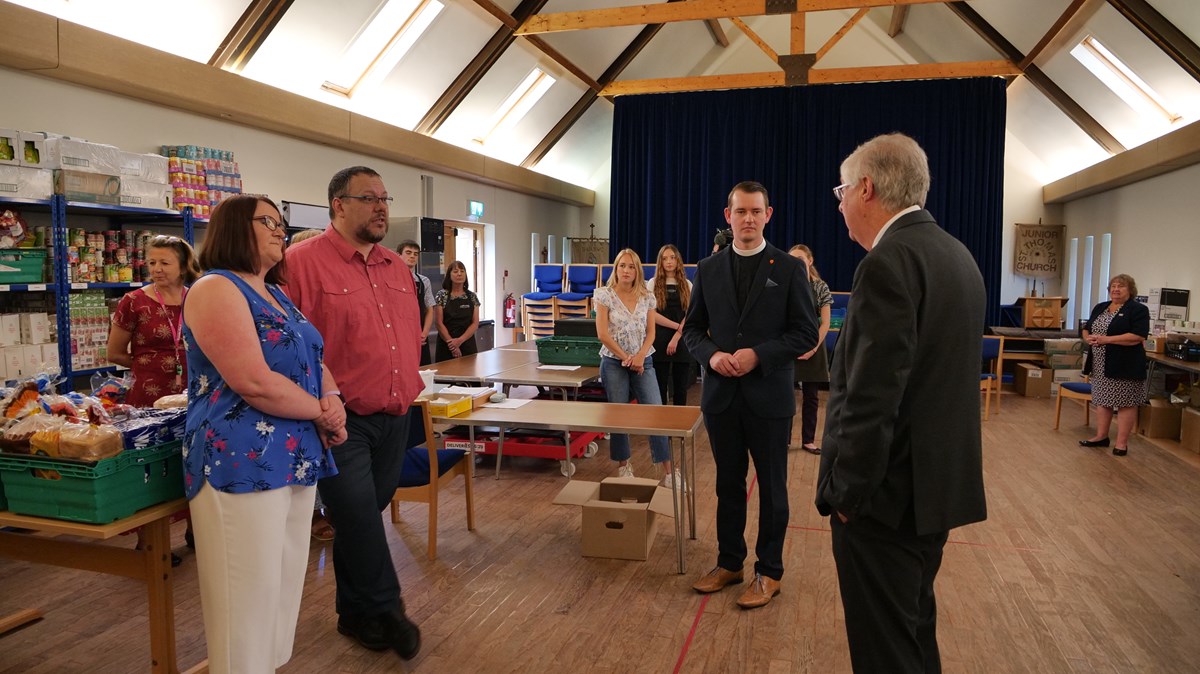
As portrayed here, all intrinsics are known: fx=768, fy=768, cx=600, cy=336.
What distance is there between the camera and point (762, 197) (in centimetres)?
308

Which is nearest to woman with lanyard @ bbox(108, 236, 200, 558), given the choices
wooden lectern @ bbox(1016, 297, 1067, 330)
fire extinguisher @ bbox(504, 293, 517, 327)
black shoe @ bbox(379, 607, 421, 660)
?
black shoe @ bbox(379, 607, 421, 660)

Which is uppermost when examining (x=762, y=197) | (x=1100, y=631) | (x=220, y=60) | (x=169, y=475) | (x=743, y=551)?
(x=220, y=60)

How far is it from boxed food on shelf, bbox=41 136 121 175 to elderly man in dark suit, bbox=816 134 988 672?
14.7 feet

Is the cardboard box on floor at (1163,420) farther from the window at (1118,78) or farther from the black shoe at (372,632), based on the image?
the black shoe at (372,632)

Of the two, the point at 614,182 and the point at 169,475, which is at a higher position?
the point at 614,182

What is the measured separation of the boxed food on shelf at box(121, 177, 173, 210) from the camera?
15.6 feet

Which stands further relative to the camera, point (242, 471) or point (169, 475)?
point (169, 475)

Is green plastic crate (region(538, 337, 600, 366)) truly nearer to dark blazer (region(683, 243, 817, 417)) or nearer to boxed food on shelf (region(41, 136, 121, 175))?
dark blazer (region(683, 243, 817, 417))

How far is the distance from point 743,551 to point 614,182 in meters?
11.1

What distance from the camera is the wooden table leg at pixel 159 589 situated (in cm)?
224

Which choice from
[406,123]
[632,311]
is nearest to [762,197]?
[632,311]

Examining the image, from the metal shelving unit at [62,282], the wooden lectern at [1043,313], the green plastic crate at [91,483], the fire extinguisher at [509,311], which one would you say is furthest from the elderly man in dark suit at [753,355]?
the fire extinguisher at [509,311]

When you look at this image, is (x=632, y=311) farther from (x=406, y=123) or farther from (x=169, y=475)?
(x=406, y=123)

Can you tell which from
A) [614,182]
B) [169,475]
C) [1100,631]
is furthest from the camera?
[614,182]
